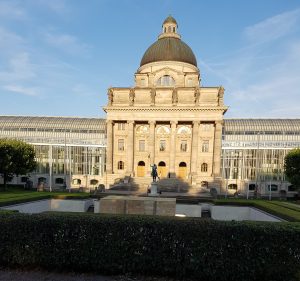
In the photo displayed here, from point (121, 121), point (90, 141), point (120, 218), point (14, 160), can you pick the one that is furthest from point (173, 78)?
point (120, 218)

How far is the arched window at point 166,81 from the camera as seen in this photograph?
6231 centimetres

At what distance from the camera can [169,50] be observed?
64.6m

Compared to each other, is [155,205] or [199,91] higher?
[199,91]

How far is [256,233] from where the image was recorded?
31.7 ft

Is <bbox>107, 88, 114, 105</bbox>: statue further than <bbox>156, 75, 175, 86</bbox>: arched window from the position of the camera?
No

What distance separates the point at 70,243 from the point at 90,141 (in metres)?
55.1

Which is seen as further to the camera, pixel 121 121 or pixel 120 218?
pixel 121 121

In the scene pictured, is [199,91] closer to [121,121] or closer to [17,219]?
[121,121]

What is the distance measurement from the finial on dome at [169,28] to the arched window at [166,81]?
15.9 m

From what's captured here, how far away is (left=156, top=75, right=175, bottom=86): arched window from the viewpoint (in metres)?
62.3

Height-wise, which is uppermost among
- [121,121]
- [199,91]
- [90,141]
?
[199,91]

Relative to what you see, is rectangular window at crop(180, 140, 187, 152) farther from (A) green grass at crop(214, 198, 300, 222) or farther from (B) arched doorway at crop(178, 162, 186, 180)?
(A) green grass at crop(214, 198, 300, 222)

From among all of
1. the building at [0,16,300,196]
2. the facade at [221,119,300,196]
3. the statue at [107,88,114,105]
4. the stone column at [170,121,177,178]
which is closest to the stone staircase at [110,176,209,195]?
the building at [0,16,300,196]

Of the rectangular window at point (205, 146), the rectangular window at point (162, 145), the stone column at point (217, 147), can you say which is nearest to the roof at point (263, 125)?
the rectangular window at point (205, 146)
